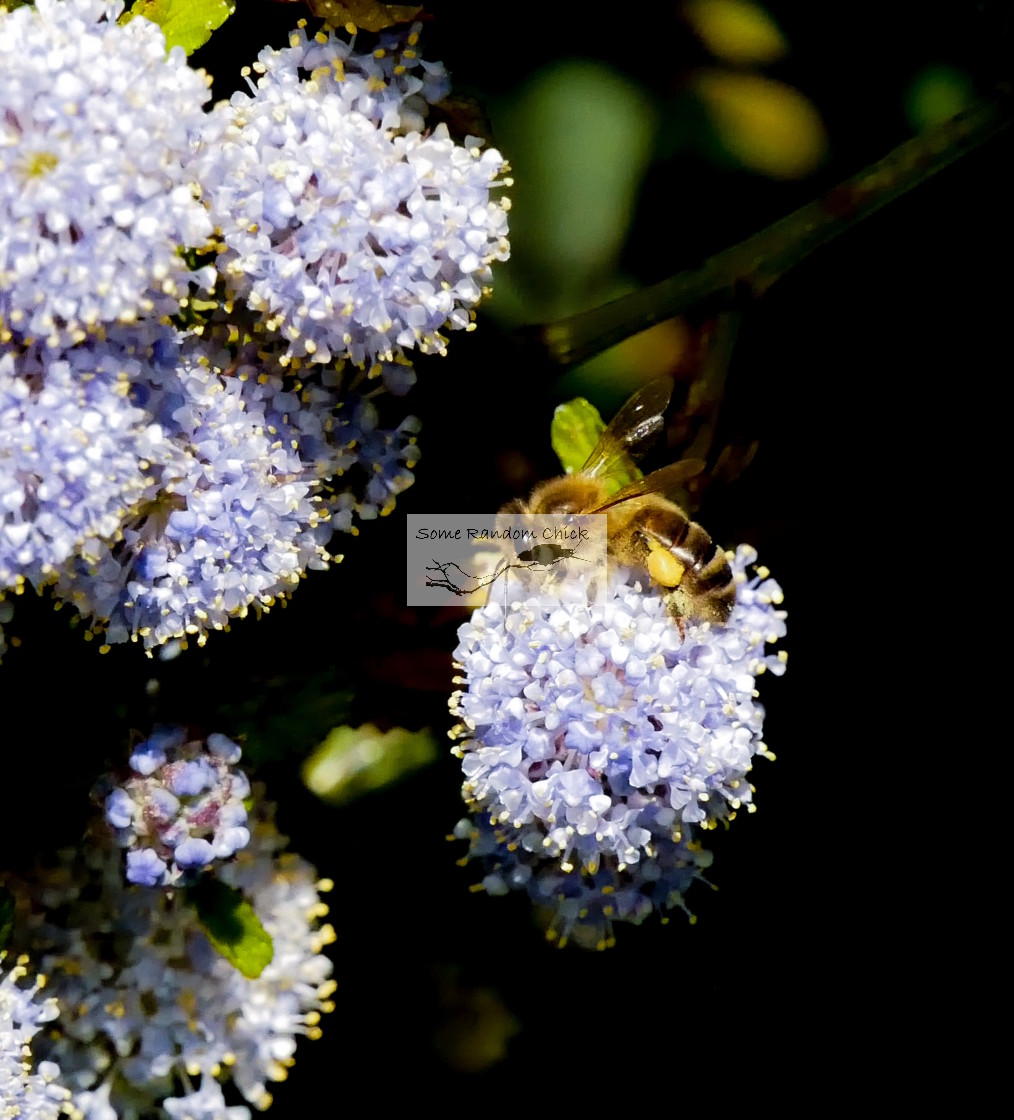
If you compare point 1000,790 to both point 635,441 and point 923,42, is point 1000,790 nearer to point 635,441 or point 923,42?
point 635,441

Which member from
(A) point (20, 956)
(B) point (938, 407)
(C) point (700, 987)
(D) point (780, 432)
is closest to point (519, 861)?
(C) point (700, 987)

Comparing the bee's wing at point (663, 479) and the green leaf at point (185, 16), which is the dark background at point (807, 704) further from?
the green leaf at point (185, 16)

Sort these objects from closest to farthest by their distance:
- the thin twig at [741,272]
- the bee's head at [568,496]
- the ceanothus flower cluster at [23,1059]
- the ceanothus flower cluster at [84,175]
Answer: the ceanothus flower cluster at [84,175]
the ceanothus flower cluster at [23,1059]
the bee's head at [568,496]
the thin twig at [741,272]

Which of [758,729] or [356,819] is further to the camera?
[356,819]

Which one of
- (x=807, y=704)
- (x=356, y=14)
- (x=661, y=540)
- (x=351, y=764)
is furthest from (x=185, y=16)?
(x=807, y=704)

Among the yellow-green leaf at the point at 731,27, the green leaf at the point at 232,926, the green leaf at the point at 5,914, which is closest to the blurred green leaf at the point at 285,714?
the green leaf at the point at 232,926
